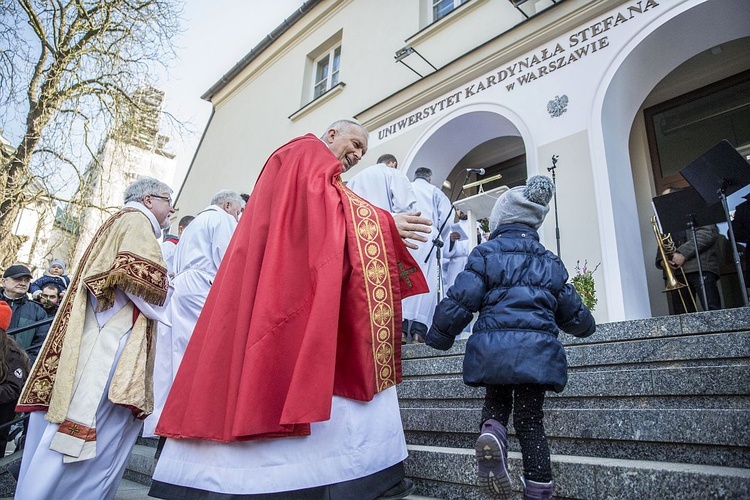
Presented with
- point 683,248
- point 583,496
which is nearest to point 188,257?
point 583,496

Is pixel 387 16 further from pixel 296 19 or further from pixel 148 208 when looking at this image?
pixel 148 208

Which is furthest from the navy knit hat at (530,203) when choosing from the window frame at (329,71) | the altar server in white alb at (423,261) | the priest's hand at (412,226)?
the window frame at (329,71)

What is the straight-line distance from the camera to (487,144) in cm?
992

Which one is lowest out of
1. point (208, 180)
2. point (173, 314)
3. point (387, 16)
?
point (173, 314)

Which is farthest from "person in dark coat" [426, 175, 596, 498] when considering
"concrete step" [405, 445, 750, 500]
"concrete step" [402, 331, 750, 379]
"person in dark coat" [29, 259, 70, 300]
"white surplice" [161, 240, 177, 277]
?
"person in dark coat" [29, 259, 70, 300]

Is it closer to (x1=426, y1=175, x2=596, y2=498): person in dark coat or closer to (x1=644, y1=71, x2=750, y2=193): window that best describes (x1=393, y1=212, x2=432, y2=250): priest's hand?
(x1=426, y1=175, x2=596, y2=498): person in dark coat

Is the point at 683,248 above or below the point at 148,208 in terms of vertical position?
above

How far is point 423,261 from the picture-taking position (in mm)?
5793

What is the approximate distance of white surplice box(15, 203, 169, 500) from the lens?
245 centimetres

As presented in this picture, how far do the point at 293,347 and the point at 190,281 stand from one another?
2.47 metres

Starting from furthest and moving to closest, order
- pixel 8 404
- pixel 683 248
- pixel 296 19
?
pixel 296 19 < pixel 683 248 < pixel 8 404

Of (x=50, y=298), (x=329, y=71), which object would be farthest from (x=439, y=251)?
(x=329, y=71)

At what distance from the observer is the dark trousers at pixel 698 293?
239 inches

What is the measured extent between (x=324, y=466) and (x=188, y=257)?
290 cm
